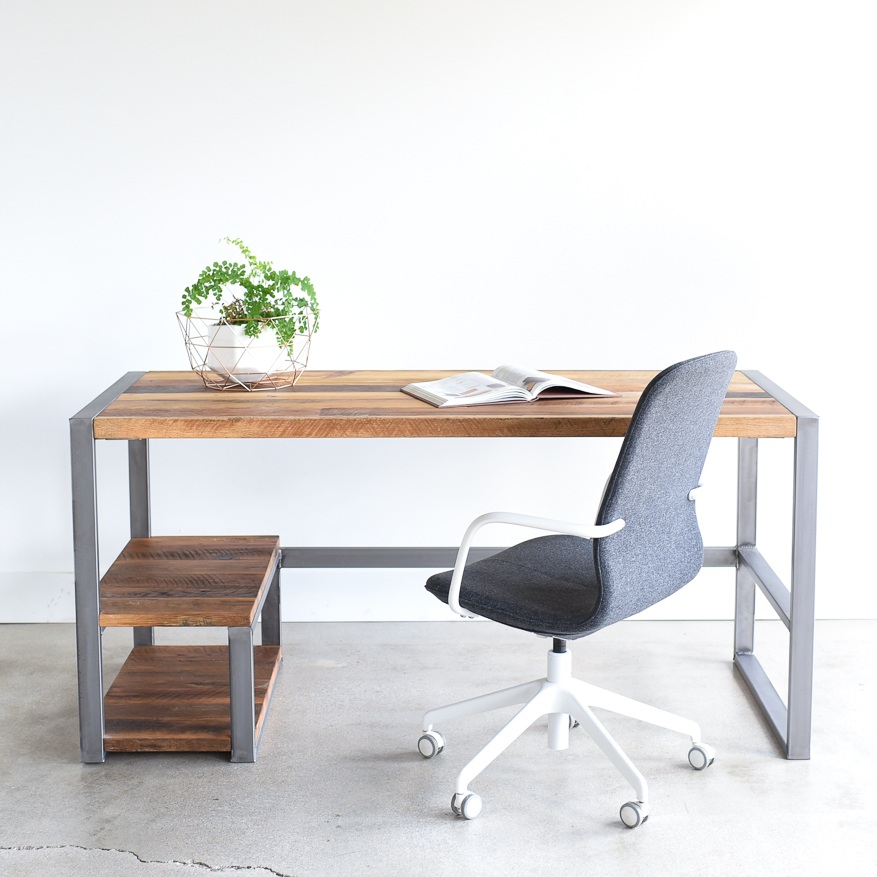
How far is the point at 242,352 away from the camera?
2768 millimetres

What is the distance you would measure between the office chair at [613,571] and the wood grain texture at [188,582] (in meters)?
0.51

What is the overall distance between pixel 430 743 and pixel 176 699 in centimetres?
65

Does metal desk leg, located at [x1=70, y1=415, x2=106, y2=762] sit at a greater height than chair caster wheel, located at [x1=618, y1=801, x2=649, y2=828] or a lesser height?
greater

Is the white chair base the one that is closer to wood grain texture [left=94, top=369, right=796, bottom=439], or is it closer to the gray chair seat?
the gray chair seat

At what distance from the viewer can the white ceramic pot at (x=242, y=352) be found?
109 inches

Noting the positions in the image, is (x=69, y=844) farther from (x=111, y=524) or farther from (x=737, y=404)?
(x=737, y=404)

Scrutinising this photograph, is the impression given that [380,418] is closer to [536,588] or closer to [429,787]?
[536,588]

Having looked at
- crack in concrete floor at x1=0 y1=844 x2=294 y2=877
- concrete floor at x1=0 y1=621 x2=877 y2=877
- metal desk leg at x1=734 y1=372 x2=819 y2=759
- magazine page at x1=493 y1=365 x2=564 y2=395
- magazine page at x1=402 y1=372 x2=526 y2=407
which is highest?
magazine page at x1=493 y1=365 x2=564 y2=395

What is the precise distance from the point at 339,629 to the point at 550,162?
1553 millimetres

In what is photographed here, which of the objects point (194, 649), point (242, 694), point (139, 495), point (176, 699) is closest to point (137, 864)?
point (242, 694)

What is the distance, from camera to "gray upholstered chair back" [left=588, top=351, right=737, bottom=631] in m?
2.07

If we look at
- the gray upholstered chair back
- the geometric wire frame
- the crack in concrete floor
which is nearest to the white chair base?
the gray upholstered chair back

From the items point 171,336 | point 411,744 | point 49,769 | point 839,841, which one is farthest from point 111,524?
point 839,841

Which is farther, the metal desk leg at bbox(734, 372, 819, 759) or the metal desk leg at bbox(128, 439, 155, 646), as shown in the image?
the metal desk leg at bbox(128, 439, 155, 646)
